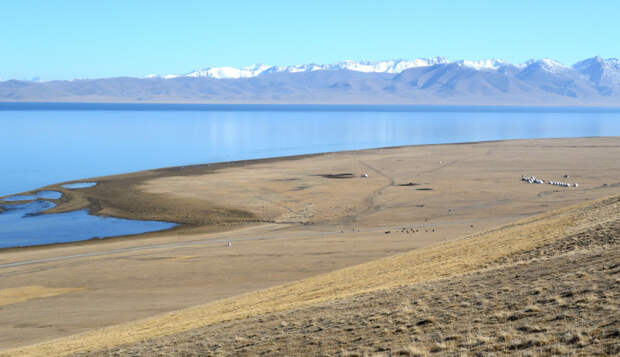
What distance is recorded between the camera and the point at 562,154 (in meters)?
78.2

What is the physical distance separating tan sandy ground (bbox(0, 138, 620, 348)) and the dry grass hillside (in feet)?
6.40

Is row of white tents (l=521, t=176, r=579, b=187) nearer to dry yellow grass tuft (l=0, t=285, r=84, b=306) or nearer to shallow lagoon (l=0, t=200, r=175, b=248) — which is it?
shallow lagoon (l=0, t=200, r=175, b=248)

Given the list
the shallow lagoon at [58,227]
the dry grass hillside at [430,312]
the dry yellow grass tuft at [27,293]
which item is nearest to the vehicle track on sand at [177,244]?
the dry yellow grass tuft at [27,293]

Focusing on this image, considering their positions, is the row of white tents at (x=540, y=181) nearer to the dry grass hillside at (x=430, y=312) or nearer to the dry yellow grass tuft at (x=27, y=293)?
the dry grass hillside at (x=430, y=312)

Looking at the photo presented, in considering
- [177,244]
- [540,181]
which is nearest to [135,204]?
[177,244]

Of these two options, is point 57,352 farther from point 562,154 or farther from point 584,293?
point 562,154

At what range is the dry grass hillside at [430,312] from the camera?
35.2 feet

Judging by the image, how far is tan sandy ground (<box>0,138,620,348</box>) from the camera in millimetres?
22562

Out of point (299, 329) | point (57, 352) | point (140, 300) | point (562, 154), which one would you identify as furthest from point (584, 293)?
point (562, 154)

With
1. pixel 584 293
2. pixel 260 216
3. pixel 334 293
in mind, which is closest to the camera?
pixel 584 293

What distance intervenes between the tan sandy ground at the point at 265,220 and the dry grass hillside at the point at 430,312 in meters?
1.95

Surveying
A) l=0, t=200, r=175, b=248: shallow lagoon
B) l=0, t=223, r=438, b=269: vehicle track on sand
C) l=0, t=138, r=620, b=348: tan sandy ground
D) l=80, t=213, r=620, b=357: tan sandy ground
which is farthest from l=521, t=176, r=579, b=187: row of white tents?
l=80, t=213, r=620, b=357: tan sandy ground

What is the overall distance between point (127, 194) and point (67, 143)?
55.6m

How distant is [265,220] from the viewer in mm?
40406
